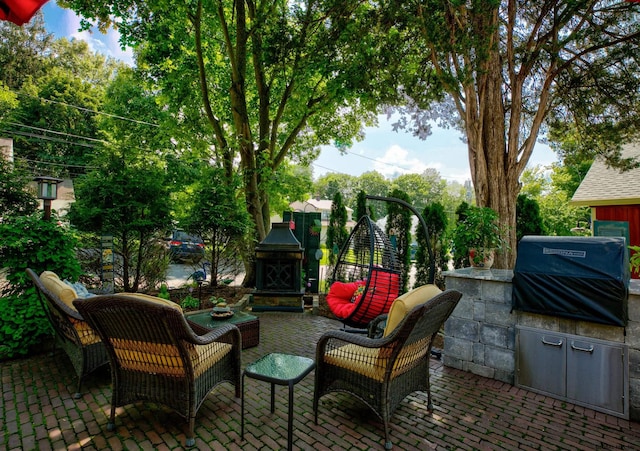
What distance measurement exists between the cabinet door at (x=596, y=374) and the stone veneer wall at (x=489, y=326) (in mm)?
101

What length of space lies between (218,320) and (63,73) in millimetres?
20740

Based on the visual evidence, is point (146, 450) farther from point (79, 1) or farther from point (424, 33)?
point (79, 1)

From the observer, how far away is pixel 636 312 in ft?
8.67

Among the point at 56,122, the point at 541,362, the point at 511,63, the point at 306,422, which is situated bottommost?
the point at 306,422

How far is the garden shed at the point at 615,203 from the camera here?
7.11 m

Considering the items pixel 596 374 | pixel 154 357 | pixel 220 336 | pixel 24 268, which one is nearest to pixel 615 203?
pixel 596 374

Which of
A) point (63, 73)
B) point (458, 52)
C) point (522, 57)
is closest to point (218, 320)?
point (458, 52)

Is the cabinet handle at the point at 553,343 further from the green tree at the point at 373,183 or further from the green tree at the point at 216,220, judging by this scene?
the green tree at the point at 373,183

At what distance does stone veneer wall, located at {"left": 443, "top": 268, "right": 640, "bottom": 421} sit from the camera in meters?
3.01

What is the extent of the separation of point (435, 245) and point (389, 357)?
4.79 meters

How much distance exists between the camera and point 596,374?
279cm

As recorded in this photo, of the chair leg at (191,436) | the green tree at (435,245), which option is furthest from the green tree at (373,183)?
the chair leg at (191,436)

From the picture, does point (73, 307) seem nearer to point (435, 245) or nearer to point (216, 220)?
point (216, 220)

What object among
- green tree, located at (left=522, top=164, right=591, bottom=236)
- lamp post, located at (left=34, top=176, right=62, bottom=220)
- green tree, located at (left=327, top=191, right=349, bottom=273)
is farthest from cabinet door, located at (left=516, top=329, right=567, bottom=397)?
green tree, located at (left=522, top=164, right=591, bottom=236)
